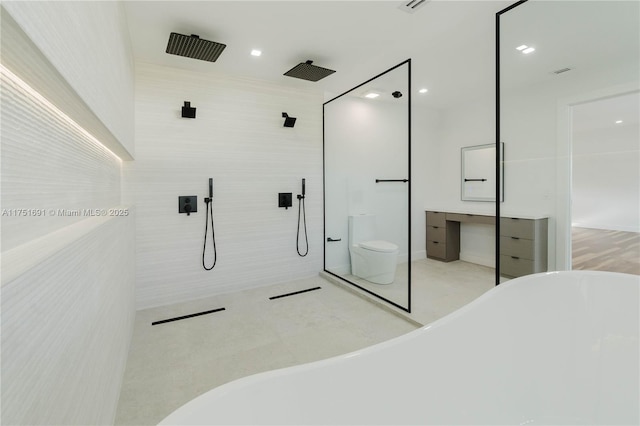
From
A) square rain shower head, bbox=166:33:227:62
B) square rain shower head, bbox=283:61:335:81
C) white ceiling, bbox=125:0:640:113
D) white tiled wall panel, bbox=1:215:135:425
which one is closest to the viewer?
white tiled wall panel, bbox=1:215:135:425

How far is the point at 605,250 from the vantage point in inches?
74.6

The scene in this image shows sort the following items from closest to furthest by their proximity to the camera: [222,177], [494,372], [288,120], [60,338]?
[60,338]
[494,372]
[222,177]
[288,120]

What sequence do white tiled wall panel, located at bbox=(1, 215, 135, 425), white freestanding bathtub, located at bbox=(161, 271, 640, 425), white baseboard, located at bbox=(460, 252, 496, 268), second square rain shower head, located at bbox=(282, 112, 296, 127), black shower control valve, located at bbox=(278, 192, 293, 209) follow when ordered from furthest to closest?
1. white baseboard, located at bbox=(460, 252, 496, 268)
2. black shower control valve, located at bbox=(278, 192, 293, 209)
3. second square rain shower head, located at bbox=(282, 112, 296, 127)
4. white freestanding bathtub, located at bbox=(161, 271, 640, 425)
5. white tiled wall panel, located at bbox=(1, 215, 135, 425)

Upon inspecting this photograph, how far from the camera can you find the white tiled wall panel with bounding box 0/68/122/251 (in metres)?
0.57

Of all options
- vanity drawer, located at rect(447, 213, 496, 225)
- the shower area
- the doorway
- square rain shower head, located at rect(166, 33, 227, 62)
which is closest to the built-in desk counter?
the doorway

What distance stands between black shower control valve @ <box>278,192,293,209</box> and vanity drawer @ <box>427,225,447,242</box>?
7.92 ft

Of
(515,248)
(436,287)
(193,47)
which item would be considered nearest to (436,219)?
(436,287)

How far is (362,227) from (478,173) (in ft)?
6.56

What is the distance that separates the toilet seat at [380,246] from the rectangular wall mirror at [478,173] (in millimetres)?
1802

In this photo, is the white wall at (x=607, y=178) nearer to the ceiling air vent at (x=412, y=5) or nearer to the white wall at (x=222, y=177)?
the ceiling air vent at (x=412, y=5)

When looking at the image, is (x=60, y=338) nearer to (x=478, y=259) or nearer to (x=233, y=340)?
(x=233, y=340)

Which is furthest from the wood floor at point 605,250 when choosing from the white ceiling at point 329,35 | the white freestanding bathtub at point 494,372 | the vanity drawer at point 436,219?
the vanity drawer at point 436,219

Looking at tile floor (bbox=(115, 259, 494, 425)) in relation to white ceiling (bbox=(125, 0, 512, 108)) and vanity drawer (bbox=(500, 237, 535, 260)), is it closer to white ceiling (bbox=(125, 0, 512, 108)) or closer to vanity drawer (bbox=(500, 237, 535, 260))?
vanity drawer (bbox=(500, 237, 535, 260))

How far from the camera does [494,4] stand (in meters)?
2.13
